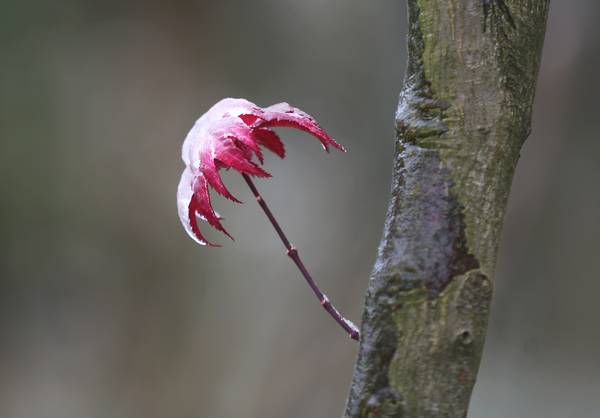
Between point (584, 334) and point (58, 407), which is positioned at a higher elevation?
point (584, 334)

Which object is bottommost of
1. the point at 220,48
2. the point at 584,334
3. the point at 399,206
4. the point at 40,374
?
the point at 399,206

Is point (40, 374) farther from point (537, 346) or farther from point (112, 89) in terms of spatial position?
point (537, 346)

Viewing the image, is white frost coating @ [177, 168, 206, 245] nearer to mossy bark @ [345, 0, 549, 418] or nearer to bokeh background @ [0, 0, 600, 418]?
mossy bark @ [345, 0, 549, 418]

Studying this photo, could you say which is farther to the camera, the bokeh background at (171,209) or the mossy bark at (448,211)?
the bokeh background at (171,209)

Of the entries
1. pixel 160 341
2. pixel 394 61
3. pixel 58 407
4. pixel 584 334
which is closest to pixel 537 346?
pixel 584 334

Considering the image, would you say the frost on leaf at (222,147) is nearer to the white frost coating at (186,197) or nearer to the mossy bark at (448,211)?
the white frost coating at (186,197)

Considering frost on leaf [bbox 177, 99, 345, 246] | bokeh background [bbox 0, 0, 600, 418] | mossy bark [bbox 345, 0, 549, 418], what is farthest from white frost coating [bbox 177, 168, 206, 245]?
bokeh background [bbox 0, 0, 600, 418]

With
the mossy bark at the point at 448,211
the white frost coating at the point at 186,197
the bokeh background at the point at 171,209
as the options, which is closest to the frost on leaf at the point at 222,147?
the white frost coating at the point at 186,197
